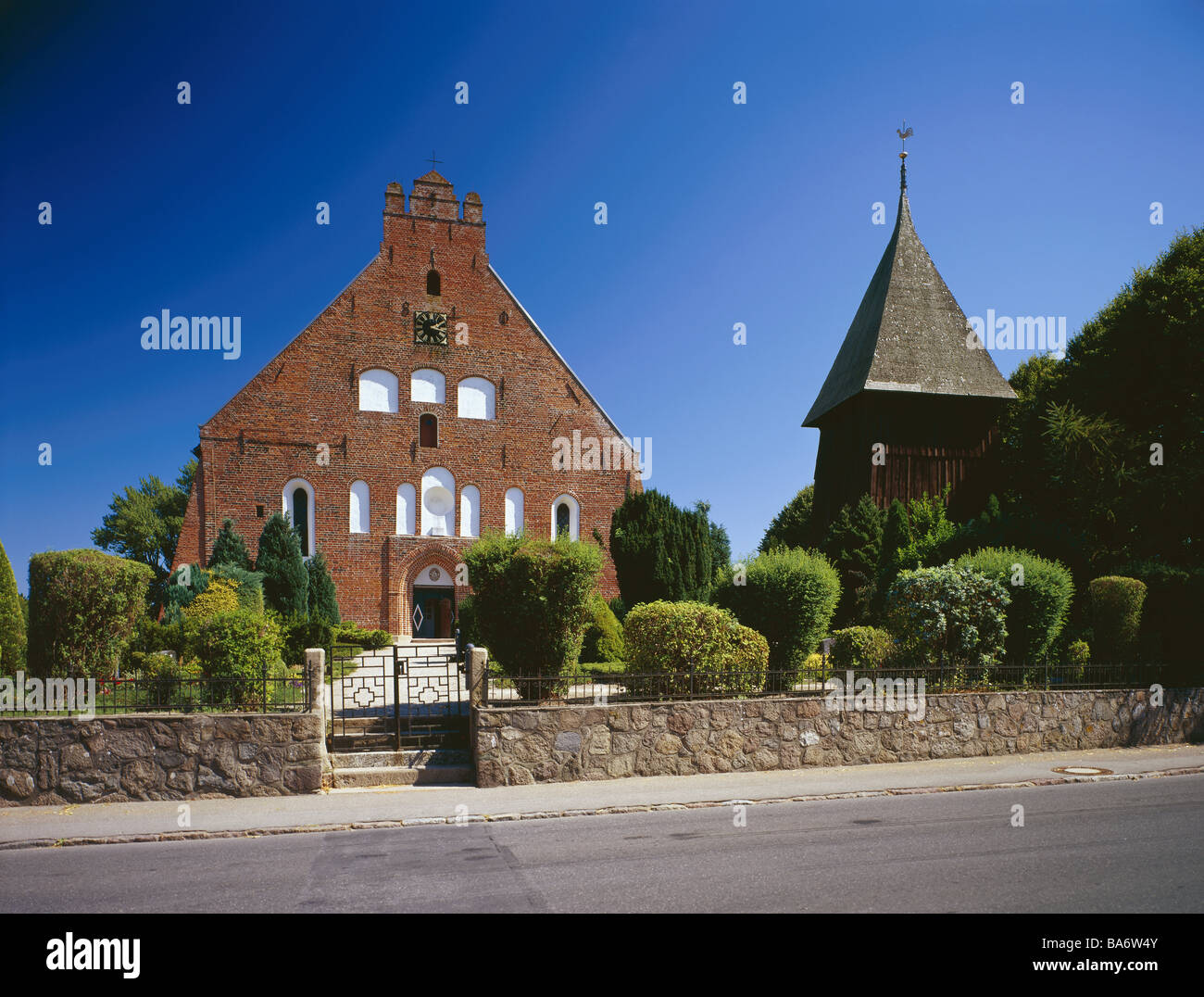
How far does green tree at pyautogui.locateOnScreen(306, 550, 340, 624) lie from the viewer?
2517 cm

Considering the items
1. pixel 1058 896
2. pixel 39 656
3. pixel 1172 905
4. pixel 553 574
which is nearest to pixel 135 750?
pixel 39 656

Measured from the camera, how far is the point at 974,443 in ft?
84.2

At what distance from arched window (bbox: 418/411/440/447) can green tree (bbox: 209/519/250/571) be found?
7.17 meters

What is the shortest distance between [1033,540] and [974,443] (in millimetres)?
8315

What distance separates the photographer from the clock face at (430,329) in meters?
29.2

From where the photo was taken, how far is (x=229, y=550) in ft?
81.0

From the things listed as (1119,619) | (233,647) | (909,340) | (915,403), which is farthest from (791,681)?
(909,340)

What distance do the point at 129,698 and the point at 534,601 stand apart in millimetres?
5177

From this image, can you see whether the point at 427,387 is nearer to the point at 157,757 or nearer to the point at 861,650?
the point at 861,650

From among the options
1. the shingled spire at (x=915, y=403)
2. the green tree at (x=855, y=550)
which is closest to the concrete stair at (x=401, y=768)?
the green tree at (x=855, y=550)

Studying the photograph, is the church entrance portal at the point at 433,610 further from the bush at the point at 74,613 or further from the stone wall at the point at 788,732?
the stone wall at the point at 788,732
